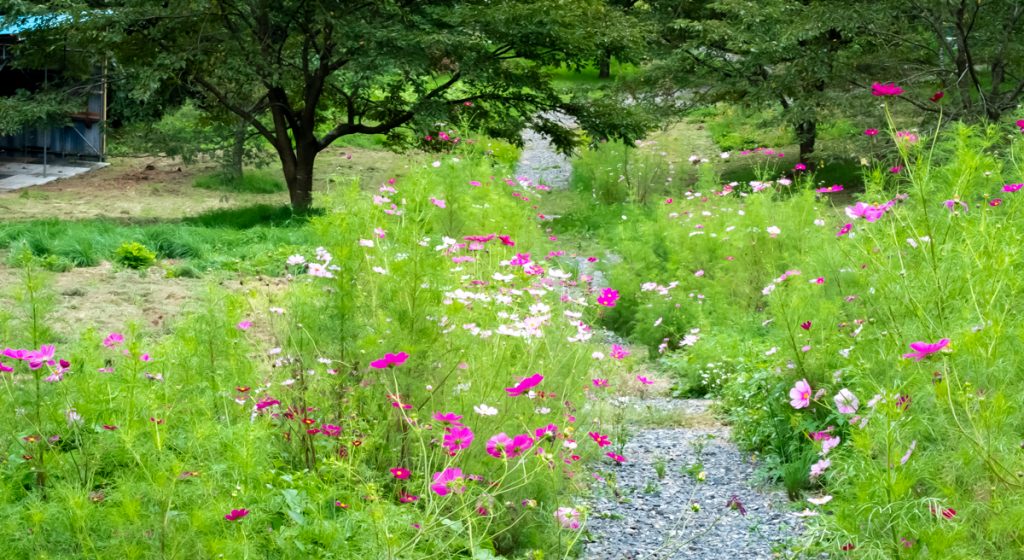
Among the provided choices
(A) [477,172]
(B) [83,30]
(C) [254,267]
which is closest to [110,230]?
(C) [254,267]

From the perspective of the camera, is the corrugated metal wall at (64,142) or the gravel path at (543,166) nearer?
the gravel path at (543,166)

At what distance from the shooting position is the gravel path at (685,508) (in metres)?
3.59

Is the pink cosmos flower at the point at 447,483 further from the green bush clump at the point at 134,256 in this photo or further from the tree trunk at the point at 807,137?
the tree trunk at the point at 807,137

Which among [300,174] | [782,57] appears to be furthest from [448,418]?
[782,57]

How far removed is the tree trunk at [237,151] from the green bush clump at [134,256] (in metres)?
5.00

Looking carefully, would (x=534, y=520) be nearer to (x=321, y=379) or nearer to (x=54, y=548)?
(x=321, y=379)

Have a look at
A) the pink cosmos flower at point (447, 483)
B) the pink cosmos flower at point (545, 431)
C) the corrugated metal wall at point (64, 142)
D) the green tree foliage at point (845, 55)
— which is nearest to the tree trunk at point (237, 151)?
the corrugated metal wall at point (64, 142)

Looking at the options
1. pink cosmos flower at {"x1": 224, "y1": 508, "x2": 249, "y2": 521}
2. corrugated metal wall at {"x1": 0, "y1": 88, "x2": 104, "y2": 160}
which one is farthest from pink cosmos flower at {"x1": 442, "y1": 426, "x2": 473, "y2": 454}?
corrugated metal wall at {"x1": 0, "y1": 88, "x2": 104, "y2": 160}

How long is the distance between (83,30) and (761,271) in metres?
8.44

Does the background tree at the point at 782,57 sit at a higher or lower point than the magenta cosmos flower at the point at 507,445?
higher

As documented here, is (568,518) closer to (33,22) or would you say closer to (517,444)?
(517,444)

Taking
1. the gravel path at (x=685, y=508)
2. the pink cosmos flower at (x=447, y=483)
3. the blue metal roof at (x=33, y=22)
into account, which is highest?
the blue metal roof at (x=33, y=22)

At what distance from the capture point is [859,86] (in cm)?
1459

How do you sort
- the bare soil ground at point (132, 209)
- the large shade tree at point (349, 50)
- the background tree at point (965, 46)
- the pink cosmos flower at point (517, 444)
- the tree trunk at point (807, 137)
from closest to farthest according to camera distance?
the pink cosmos flower at point (517, 444) → the bare soil ground at point (132, 209) → the large shade tree at point (349, 50) → the background tree at point (965, 46) → the tree trunk at point (807, 137)
